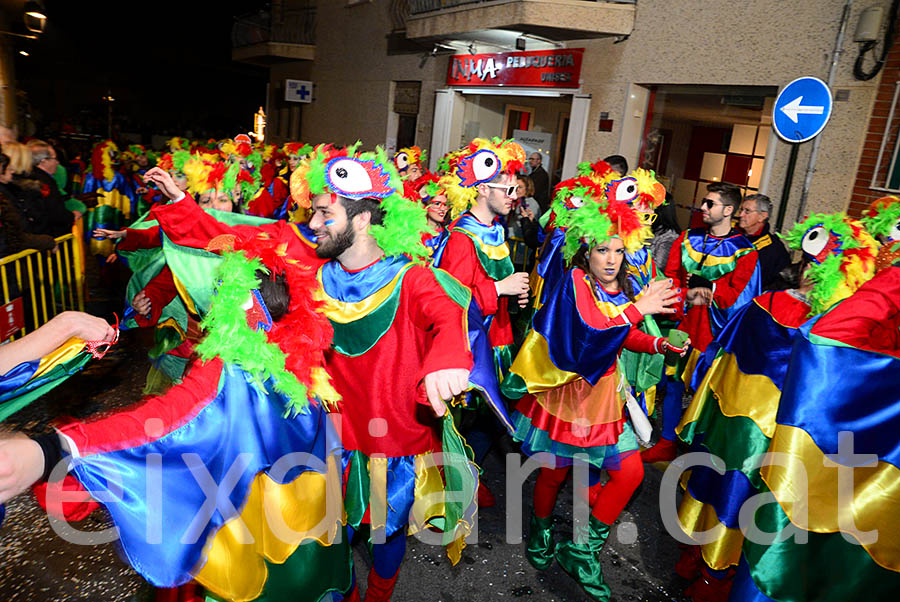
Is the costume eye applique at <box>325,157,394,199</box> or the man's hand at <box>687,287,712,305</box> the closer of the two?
the costume eye applique at <box>325,157,394,199</box>

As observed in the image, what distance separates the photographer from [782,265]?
550 cm

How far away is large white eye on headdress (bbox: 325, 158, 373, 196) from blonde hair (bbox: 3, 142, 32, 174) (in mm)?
4347

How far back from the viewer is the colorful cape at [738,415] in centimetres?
316

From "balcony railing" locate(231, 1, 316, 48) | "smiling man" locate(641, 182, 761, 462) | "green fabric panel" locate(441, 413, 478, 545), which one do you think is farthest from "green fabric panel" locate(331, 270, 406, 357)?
"balcony railing" locate(231, 1, 316, 48)

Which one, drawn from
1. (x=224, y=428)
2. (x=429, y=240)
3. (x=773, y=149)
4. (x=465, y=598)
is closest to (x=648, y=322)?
(x=429, y=240)

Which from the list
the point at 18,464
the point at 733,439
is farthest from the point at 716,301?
the point at 18,464

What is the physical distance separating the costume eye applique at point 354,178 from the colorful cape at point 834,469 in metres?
2.04

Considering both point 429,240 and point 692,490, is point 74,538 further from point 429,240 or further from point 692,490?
point 692,490

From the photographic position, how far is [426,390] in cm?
227

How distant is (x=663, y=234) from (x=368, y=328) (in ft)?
16.4

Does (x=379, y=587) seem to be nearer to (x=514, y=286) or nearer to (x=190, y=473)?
(x=190, y=473)

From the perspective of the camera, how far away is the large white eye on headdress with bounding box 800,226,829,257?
3.41m

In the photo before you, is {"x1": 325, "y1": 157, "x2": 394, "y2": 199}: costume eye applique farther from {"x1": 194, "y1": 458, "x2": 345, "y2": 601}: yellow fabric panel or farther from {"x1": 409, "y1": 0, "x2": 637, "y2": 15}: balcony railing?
{"x1": 409, "y1": 0, "x2": 637, "y2": 15}: balcony railing

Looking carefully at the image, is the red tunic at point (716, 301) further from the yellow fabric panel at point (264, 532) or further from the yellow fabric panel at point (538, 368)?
the yellow fabric panel at point (264, 532)
